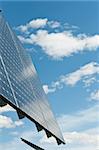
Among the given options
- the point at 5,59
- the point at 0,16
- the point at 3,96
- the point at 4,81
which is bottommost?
the point at 3,96

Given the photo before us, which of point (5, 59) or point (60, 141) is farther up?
point (5, 59)

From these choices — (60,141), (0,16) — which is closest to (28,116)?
(60,141)

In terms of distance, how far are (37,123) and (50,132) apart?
3.32 metres

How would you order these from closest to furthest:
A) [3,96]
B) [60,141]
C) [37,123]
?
[3,96] → [37,123] → [60,141]

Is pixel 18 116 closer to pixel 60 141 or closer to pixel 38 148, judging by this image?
pixel 38 148

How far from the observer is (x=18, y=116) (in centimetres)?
1694

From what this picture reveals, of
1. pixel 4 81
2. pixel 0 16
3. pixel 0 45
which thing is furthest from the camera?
pixel 0 16

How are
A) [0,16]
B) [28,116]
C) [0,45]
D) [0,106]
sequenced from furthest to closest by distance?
1. [0,16]
2. [0,45]
3. [28,116]
4. [0,106]

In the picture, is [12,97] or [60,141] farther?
[60,141]

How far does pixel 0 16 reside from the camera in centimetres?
2948

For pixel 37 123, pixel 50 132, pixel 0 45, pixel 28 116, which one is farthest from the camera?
pixel 50 132

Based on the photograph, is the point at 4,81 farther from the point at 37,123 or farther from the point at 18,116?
the point at 37,123

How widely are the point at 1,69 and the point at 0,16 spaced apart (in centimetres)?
1280

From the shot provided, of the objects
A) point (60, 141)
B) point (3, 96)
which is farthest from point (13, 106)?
point (60, 141)
